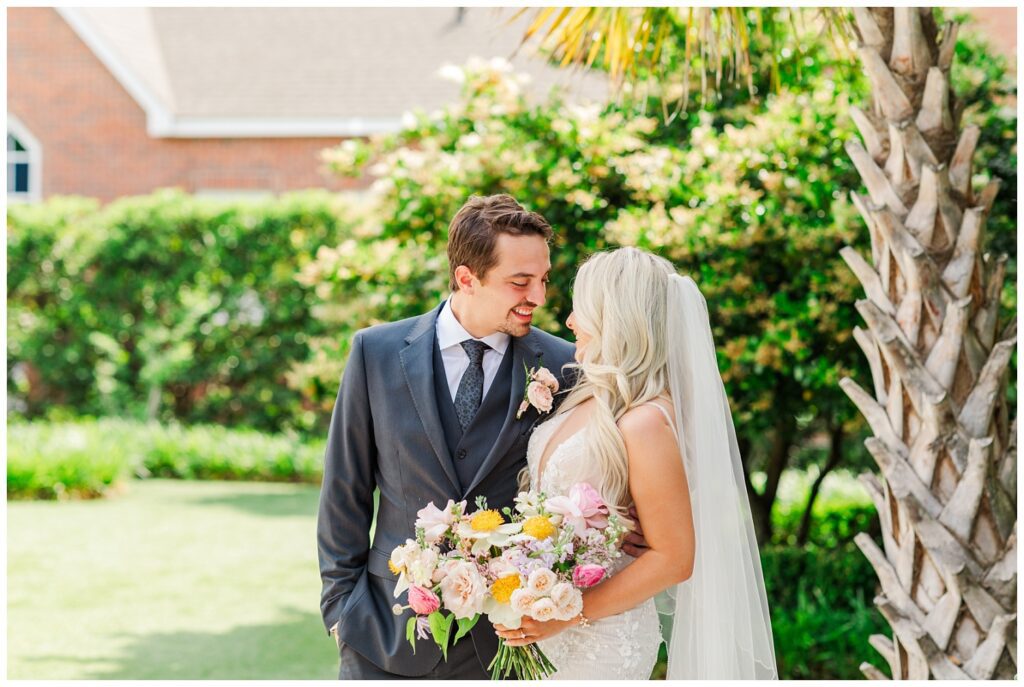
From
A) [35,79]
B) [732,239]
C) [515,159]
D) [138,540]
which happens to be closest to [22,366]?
[35,79]

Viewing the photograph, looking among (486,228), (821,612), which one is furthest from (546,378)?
(821,612)

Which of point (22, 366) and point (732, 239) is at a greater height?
point (732, 239)

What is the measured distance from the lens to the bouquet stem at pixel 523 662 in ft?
10.8

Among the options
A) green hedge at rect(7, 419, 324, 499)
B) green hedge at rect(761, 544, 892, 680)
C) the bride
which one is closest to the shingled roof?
green hedge at rect(7, 419, 324, 499)

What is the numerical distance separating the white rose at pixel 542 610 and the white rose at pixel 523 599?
0.01 m

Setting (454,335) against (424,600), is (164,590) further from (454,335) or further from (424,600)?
(424,600)

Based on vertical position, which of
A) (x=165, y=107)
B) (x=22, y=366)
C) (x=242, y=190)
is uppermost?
(x=165, y=107)

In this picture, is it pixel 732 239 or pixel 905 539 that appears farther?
pixel 732 239

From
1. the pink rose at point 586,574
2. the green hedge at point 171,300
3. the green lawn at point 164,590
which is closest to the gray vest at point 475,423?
the pink rose at point 586,574

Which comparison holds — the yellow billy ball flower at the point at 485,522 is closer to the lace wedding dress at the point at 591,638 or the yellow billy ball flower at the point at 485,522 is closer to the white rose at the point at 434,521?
the white rose at the point at 434,521

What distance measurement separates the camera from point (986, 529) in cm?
413

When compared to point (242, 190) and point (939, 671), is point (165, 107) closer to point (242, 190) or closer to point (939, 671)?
point (242, 190)

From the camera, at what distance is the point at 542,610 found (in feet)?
9.63

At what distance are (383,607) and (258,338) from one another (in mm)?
13706
